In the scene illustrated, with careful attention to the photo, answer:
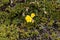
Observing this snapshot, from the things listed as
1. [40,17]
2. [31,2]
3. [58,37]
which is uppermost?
[31,2]

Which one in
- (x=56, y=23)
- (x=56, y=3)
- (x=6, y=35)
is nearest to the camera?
(x=6, y=35)

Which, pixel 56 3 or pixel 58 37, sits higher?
pixel 56 3

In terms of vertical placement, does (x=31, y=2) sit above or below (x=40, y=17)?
above

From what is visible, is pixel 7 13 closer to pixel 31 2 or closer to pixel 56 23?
pixel 31 2

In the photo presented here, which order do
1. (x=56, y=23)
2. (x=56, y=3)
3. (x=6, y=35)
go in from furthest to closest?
1. (x=56, y=3)
2. (x=56, y=23)
3. (x=6, y=35)

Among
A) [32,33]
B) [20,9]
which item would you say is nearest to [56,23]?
[32,33]

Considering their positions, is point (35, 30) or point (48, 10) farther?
point (48, 10)

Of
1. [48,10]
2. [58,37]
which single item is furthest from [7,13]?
[58,37]

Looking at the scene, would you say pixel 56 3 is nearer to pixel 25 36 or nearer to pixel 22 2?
pixel 22 2

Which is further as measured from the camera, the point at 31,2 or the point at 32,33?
the point at 31,2
